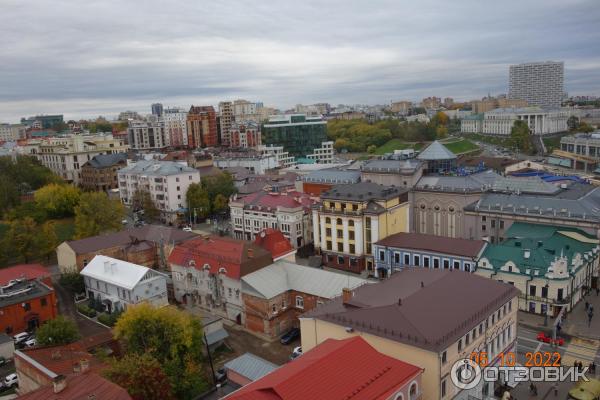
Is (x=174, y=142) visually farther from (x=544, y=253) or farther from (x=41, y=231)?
(x=544, y=253)

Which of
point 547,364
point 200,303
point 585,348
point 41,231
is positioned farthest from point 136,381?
point 41,231

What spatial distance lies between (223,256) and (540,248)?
30842 millimetres

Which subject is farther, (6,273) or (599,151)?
(599,151)

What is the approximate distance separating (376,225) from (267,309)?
19.5 metres

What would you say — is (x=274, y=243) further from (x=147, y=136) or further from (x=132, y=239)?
(x=147, y=136)

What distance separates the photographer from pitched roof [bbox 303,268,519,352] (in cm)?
2892

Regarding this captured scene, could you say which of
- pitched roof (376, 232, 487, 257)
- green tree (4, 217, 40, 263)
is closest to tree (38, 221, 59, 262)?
green tree (4, 217, 40, 263)

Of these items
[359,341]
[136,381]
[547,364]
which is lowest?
[547,364]

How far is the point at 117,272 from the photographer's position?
50.2 metres

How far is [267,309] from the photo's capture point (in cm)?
4356

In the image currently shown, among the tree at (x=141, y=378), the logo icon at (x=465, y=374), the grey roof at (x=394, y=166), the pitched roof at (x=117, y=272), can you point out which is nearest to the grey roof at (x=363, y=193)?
→ the grey roof at (x=394, y=166)

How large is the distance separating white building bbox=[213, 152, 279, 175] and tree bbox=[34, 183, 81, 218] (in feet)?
139

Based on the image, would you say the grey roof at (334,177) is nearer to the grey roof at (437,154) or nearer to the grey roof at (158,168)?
the grey roof at (437,154)

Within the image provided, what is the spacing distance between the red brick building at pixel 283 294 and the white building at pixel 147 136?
141475 mm
